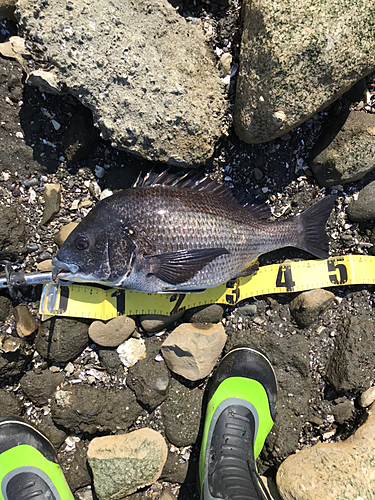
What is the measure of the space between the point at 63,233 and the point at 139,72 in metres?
1.63

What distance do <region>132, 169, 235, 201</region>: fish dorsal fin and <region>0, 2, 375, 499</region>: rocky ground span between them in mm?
262

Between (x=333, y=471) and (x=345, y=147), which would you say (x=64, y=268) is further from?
(x=333, y=471)

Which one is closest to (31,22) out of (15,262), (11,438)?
(15,262)

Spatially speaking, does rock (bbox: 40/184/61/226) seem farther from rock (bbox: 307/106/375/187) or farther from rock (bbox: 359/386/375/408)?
rock (bbox: 359/386/375/408)

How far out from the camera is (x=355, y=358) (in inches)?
132

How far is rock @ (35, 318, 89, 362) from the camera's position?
10.1 ft

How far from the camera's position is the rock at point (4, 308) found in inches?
120

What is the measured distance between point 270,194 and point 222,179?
1.82ft

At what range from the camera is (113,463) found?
318 centimetres

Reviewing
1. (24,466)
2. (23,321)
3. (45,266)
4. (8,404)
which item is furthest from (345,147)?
(24,466)

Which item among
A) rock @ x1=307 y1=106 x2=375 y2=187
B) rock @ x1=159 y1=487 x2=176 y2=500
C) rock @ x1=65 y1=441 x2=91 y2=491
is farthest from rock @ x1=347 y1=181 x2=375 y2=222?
rock @ x1=65 y1=441 x2=91 y2=491

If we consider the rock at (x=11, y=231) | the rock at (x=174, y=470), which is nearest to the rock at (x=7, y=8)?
the rock at (x=11, y=231)

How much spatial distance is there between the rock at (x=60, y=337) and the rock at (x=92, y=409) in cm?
40

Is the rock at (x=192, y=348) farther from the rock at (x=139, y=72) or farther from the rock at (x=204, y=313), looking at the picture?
the rock at (x=139, y=72)
